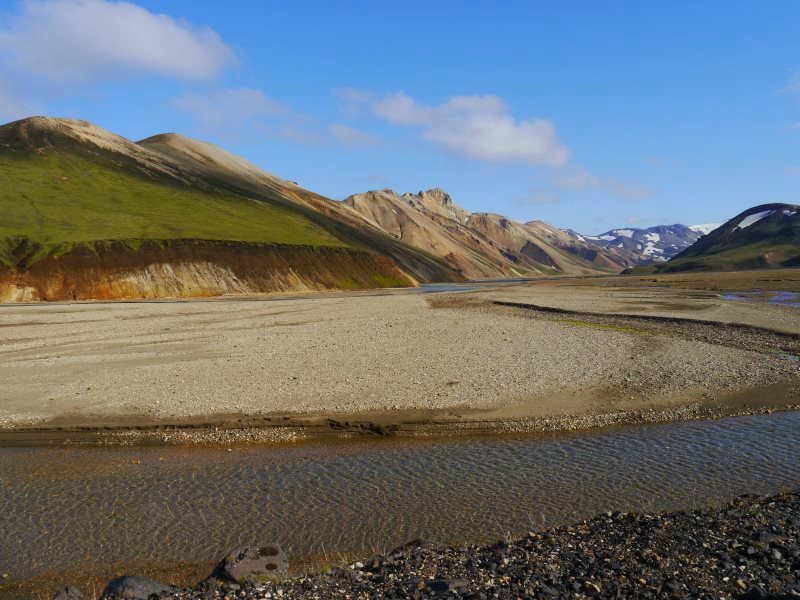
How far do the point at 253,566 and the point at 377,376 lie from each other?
19.1m

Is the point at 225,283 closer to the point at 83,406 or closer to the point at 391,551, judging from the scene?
the point at 83,406

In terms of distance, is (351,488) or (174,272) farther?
(174,272)

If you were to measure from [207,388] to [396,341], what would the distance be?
17.7 metres

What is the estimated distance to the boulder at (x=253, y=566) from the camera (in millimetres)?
10648

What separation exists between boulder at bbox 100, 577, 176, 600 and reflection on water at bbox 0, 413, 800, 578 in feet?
6.79

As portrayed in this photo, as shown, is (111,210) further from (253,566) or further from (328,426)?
(253,566)

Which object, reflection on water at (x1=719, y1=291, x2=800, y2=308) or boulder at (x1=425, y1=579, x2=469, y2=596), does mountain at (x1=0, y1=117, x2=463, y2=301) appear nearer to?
reflection on water at (x1=719, y1=291, x2=800, y2=308)

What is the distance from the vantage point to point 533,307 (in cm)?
7506

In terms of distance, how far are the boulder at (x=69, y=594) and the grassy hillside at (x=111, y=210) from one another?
A: 108m

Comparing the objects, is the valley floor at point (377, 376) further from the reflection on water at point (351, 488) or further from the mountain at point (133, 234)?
the mountain at point (133, 234)

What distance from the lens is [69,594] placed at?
10.3 meters

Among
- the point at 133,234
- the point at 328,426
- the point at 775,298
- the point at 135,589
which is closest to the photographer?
the point at 135,589

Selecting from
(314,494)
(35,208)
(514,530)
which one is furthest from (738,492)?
(35,208)

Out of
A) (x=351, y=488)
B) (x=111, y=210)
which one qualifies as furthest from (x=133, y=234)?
(x=351, y=488)
